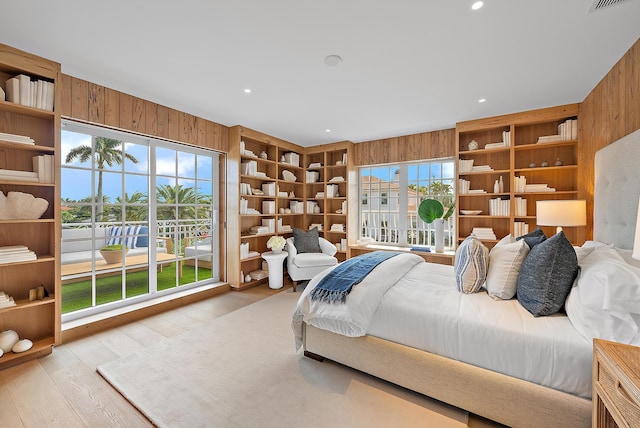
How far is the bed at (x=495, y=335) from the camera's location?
1.33 metres

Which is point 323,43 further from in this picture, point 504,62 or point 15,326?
point 15,326

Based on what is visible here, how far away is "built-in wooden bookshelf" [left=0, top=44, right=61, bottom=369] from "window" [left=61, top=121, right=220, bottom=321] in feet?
0.95

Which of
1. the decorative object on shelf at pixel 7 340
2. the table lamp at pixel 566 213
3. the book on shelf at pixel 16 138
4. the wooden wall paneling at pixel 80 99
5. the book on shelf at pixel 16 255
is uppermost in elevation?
the wooden wall paneling at pixel 80 99

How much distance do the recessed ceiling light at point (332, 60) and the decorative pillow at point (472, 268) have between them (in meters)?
1.87

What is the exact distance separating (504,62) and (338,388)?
297cm

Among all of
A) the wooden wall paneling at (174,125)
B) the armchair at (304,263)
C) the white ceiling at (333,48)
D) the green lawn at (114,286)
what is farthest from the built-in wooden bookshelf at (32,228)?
the armchair at (304,263)

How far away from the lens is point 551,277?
5.23 ft

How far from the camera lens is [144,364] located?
2146mm

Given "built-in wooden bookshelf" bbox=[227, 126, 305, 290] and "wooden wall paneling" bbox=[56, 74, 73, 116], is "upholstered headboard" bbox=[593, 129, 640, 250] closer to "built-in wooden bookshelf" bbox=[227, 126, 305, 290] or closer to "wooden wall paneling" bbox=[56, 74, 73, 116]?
"built-in wooden bookshelf" bbox=[227, 126, 305, 290]

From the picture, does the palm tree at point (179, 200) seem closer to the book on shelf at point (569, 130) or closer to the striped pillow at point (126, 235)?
the striped pillow at point (126, 235)

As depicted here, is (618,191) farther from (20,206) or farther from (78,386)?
(20,206)

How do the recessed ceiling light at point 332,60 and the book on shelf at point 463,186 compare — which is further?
the book on shelf at point 463,186

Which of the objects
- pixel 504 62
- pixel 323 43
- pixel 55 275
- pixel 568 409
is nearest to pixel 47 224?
pixel 55 275

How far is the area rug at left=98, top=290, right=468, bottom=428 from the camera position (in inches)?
63.0
